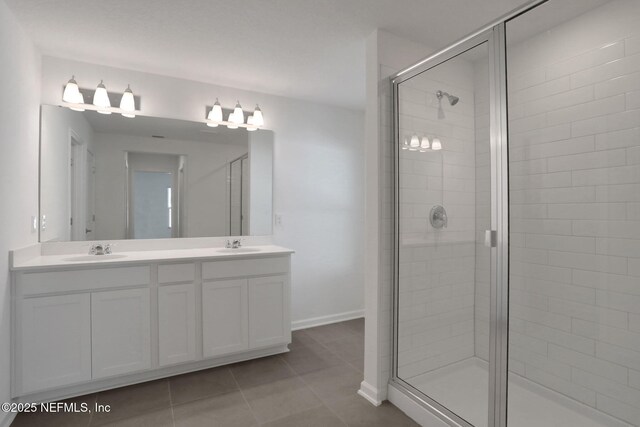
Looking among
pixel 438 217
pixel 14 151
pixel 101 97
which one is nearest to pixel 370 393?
pixel 438 217

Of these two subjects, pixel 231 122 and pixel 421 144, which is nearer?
pixel 421 144

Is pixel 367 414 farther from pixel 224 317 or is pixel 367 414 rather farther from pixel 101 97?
pixel 101 97

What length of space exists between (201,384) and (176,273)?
2.73ft

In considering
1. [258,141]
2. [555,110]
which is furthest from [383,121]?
[258,141]

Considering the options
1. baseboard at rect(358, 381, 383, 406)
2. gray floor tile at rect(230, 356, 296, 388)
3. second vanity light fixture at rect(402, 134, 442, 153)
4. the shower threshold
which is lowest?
gray floor tile at rect(230, 356, 296, 388)

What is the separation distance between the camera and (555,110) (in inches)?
85.1

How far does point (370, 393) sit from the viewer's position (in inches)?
90.5

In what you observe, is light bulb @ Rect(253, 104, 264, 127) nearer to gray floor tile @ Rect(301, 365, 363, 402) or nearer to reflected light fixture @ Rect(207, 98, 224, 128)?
reflected light fixture @ Rect(207, 98, 224, 128)

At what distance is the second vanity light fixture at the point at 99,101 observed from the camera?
2.62 m

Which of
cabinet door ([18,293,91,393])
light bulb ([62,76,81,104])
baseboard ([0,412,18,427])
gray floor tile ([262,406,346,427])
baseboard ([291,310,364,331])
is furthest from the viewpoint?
baseboard ([291,310,364,331])

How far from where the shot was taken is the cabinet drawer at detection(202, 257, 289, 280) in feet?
8.86

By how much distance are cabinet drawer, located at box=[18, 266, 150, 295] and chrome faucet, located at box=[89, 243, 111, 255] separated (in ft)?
1.48

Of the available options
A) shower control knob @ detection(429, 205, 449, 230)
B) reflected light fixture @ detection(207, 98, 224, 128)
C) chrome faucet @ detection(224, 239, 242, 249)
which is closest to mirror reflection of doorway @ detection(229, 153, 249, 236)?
chrome faucet @ detection(224, 239, 242, 249)

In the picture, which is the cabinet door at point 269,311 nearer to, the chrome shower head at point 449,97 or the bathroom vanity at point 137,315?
the bathroom vanity at point 137,315
